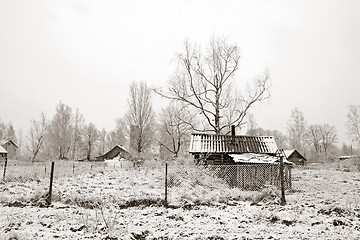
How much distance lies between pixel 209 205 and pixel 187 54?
20780mm

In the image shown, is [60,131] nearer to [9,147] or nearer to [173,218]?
[9,147]

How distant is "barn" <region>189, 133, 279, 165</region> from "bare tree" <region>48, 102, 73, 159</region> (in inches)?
1564

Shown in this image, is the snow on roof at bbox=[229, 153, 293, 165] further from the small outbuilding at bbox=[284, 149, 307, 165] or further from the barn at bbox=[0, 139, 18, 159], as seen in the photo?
the barn at bbox=[0, 139, 18, 159]

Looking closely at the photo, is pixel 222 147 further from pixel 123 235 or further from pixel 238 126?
pixel 123 235

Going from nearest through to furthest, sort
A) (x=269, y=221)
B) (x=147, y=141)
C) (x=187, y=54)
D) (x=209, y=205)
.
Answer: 1. (x=269, y=221)
2. (x=209, y=205)
3. (x=187, y=54)
4. (x=147, y=141)

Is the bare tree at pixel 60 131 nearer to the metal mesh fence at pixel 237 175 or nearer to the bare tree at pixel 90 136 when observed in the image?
the bare tree at pixel 90 136

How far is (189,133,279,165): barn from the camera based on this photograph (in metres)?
18.3

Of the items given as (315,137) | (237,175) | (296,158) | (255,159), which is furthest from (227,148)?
(315,137)

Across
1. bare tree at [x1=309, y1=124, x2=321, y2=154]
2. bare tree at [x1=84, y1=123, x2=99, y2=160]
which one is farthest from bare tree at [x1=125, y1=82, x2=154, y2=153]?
bare tree at [x1=309, y1=124, x2=321, y2=154]

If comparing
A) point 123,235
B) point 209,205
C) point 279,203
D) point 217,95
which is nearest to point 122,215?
point 123,235

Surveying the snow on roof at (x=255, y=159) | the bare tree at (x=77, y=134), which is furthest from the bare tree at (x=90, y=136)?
the snow on roof at (x=255, y=159)

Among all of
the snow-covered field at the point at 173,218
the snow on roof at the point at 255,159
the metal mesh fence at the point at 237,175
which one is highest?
the snow on roof at the point at 255,159

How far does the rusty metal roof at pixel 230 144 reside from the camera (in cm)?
1859

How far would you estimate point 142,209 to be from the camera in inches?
327
